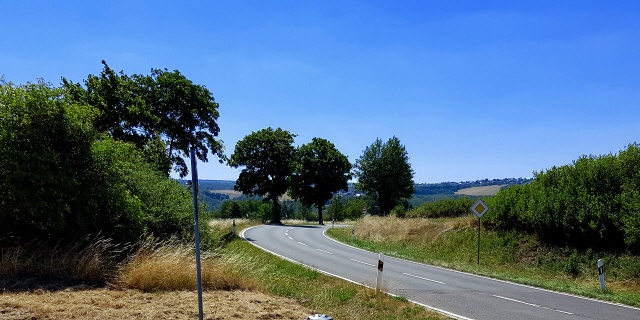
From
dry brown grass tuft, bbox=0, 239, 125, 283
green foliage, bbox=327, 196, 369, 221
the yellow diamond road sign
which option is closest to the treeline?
the yellow diamond road sign

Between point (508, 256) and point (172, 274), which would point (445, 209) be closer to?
point (508, 256)

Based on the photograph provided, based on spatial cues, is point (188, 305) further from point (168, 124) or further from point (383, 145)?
point (383, 145)

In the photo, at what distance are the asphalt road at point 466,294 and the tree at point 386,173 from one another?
37.9 m

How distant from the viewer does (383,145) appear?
202 ft

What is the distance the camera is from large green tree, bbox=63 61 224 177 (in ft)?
81.3

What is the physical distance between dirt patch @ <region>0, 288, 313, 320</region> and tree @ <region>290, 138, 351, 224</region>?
169ft

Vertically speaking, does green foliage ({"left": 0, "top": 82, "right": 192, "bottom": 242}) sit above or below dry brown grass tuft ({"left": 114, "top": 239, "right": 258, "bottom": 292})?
above

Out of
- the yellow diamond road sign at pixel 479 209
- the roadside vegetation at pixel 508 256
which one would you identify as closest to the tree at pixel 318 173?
the roadside vegetation at pixel 508 256

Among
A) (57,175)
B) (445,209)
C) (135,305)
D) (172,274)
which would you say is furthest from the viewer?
(445,209)

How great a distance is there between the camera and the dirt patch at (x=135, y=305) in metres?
6.47

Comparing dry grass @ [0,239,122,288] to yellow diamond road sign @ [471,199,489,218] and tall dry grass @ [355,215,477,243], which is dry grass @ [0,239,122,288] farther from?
tall dry grass @ [355,215,477,243]

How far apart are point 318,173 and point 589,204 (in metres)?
43.0

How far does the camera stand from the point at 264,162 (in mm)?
58844

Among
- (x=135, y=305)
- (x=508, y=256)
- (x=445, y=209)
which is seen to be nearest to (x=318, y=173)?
(x=445, y=209)
